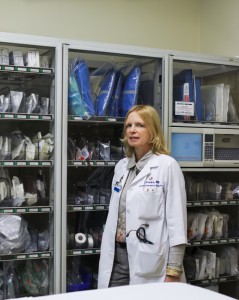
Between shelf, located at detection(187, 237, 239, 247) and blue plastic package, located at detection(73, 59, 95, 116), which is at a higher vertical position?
blue plastic package, located at detection(73, 59, 95, 116)

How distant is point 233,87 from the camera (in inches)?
163

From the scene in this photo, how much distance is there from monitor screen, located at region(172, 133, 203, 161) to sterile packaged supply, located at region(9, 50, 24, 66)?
1349 millimetres

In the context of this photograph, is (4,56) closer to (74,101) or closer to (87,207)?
(74,101)

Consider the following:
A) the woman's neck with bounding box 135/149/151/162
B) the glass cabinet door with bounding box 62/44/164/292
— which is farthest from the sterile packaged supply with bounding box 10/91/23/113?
the woman's neck with bounding box 135/149/151/162

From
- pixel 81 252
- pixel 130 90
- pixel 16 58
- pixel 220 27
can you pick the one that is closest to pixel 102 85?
pixel 130 90

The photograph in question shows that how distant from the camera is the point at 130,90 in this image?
364cm

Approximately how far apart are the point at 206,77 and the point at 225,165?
0.89 m

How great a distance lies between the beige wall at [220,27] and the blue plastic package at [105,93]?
5.04 ft

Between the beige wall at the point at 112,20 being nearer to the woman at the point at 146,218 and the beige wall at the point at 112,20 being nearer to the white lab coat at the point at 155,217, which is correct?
the woman at the point at 146,218

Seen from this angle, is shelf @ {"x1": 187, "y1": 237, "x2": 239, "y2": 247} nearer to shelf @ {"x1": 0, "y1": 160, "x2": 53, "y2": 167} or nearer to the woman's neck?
the woman's neck

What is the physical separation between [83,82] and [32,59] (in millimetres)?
424

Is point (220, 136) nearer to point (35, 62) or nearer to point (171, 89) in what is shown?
point (171, 89)

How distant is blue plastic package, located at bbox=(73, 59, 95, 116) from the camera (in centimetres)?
342

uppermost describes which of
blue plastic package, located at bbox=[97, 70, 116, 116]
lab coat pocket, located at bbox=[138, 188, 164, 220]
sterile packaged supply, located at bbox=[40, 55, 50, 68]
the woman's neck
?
sterile packaged supply, located at bbox=[40, 55, 50, 68]
